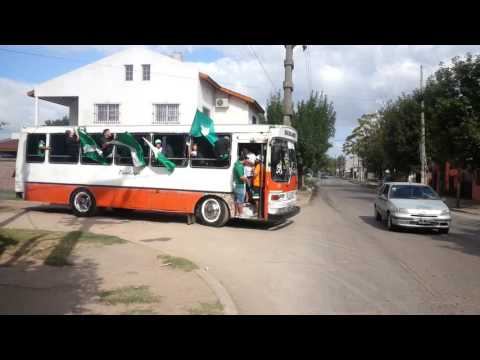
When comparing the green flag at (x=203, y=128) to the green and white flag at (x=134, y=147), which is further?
the green and white flag at (x=134, y=147)

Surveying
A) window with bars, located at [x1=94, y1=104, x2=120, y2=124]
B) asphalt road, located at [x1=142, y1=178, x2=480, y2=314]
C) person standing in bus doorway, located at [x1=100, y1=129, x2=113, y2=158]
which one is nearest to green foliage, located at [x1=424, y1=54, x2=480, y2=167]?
asphalt road, located at [x1=142, y1=178, x2=480, y2=314]

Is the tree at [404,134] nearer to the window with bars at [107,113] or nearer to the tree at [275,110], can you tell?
the tree at [275,110]

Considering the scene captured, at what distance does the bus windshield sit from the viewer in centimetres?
1256

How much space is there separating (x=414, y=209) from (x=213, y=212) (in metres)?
5.89

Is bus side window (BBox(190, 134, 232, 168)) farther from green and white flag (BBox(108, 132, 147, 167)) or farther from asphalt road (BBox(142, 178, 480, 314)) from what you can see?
asphalt road (BBox(142, 178, 480, 314))

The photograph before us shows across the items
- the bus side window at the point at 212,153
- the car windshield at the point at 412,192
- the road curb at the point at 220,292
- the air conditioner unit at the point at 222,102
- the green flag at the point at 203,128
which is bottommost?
the road curb at the point at 220,292

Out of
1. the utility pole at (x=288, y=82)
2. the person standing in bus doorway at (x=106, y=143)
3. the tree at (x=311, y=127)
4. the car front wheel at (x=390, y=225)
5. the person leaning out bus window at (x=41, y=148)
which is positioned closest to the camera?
the car front wheel at (x=390, y=225)

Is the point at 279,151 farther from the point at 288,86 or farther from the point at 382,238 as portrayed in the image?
the point at 288,86

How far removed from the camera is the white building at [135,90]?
27062 millimetres

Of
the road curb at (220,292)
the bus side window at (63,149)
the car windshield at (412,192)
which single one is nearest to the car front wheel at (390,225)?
the car windshield at (412,192)

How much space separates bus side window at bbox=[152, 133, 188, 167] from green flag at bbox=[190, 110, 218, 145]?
0.72m

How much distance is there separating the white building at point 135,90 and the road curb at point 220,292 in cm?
2071

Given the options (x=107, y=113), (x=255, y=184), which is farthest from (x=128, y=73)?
(x=255, y=184)
